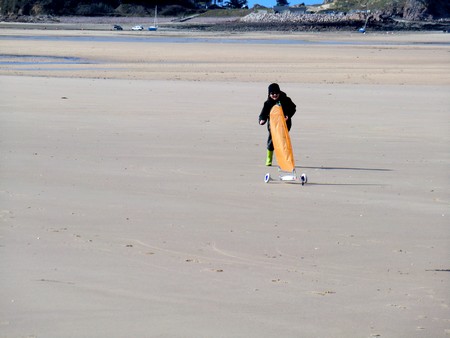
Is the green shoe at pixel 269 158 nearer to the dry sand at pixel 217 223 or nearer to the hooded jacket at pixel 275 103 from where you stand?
the dry sand at pixel 217 223

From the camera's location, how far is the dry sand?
5285 millimetres

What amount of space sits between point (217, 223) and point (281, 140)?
6.97ft

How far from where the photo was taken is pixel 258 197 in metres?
8.80

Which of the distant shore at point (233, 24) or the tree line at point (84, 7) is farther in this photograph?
the tree line at point (84, 7)

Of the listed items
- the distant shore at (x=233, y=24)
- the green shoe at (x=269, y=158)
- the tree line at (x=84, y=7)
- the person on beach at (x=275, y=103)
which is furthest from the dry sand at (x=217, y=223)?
the tree line at (x=84, y=7)

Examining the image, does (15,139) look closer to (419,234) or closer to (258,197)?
(258,197)

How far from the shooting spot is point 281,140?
9508mm

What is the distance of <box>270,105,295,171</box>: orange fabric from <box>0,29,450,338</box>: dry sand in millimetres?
237

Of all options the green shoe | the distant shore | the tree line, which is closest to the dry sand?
the green shoe

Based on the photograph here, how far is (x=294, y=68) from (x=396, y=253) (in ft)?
77.3

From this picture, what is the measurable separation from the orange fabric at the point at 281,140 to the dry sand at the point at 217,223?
237mm

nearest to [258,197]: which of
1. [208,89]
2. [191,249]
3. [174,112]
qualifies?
[191,249]

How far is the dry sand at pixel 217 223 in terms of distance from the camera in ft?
17.3

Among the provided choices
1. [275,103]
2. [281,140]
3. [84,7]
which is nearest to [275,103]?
[275,103]
